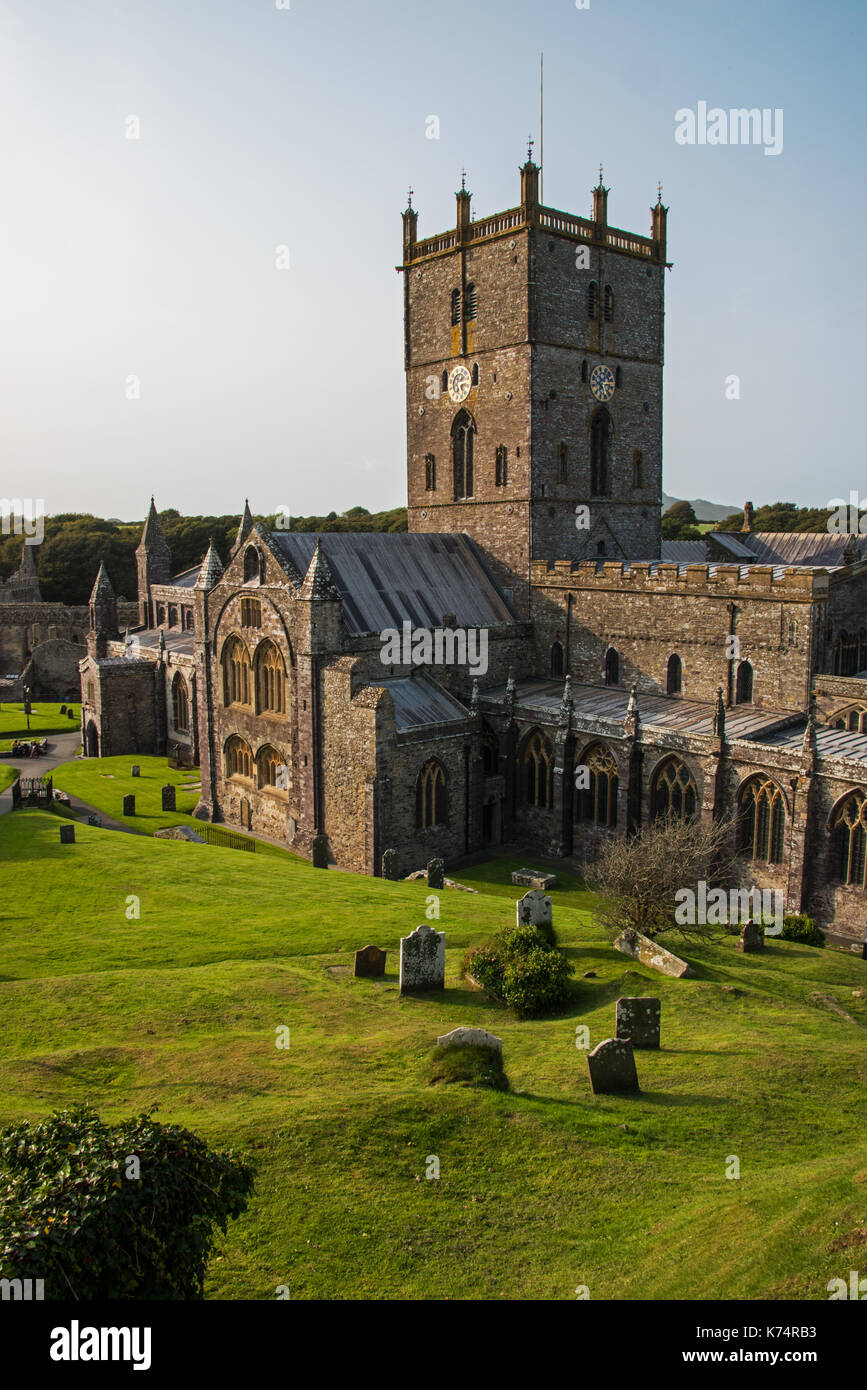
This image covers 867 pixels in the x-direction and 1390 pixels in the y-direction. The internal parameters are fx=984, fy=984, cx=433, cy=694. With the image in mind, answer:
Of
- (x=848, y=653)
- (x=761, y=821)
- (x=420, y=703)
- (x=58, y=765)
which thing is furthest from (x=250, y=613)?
(x=848, y=653)

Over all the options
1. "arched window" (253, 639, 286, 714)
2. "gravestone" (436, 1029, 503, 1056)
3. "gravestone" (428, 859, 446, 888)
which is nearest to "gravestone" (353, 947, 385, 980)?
"gravestone" (436, 1029, 503, 1056)

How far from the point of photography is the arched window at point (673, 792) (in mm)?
32562

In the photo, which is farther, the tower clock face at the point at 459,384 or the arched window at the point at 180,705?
the arched window at the point at 180,705

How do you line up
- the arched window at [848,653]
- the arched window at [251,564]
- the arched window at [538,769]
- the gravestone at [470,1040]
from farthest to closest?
the arched window at [251,564] < the arched window at [538,769] < the arched window at [848,653] < the gravestone at [470,1040]

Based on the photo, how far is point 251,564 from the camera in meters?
38.8

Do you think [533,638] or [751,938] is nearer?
[751,938]

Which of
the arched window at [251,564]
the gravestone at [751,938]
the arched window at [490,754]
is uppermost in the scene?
the arched window at [251,564]

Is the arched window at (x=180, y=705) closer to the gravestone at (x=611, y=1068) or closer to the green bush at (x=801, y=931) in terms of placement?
the green bush at (x=801, y=931)

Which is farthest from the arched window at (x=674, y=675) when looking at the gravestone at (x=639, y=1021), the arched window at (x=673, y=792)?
the gravestone at (x=639, y=1021)

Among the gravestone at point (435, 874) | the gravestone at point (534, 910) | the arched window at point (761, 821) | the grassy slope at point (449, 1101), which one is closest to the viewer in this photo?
the grassy slope at point (449, 1101)

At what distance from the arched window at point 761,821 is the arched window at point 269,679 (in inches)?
693

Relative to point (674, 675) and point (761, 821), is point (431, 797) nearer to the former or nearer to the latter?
point (674, 675)

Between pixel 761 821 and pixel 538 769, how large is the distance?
945 centimetres
